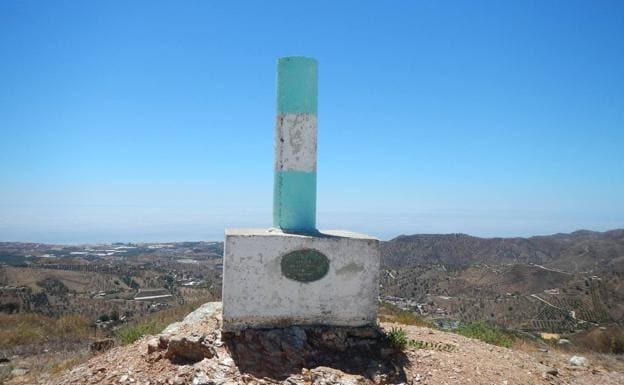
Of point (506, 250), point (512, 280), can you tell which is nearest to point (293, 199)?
point (512, 280)

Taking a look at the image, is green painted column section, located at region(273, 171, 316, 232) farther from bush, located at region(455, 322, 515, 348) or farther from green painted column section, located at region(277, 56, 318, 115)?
bush, located at region(455, 322, 515, 348)

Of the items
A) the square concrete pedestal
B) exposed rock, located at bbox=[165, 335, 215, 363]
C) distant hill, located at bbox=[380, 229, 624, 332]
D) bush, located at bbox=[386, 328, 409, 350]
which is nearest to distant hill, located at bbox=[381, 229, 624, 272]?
distant hill, located at bbox=[380, 229, 624, 332]

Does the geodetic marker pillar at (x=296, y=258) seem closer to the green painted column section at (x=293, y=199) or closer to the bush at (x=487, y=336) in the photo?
the green painted column section at (x=293, y=199)

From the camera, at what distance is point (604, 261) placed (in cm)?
6297

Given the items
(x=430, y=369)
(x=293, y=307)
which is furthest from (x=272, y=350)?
(x=430, y=369)

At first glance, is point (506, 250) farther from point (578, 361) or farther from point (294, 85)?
point (294, 85)

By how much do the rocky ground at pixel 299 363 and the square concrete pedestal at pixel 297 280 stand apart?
0.24m

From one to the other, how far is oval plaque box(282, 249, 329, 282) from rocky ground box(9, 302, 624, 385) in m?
0.83

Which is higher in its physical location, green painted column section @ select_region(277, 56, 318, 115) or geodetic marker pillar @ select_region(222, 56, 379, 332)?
green painted column section @ select_region(277, 56, 318, 115)

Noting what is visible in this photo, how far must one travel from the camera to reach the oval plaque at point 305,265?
7.21 m

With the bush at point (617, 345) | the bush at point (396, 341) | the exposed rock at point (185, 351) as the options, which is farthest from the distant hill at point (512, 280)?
the exposed rock at point (185, 351)

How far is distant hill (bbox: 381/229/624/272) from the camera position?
67.0 meters

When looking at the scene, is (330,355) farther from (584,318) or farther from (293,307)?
(584,318)

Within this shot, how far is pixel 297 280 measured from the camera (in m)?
7.25
